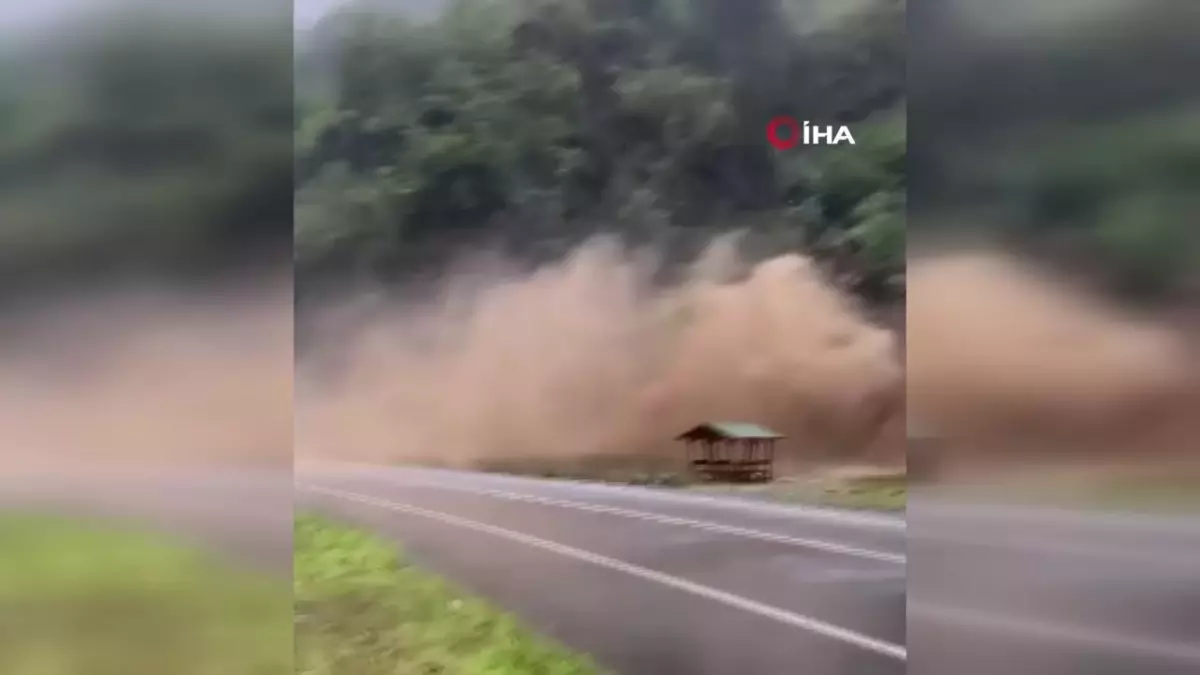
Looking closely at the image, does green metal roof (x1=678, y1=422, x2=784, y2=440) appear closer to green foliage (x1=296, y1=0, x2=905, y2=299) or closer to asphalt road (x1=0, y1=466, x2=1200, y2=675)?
asphalt road (x1=0, y1=466, x2=1200, y2=675)

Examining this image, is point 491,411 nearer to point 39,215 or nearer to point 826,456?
point 826,456

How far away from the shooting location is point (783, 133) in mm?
1529

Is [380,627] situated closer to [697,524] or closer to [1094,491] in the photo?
[697,524]

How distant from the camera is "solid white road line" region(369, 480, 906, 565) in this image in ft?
4.99

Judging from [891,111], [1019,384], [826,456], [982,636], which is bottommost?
[982,636]

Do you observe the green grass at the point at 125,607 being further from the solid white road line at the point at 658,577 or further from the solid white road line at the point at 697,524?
the solid white road line at the point at 697,524

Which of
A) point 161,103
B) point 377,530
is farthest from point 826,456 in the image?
point 161,103

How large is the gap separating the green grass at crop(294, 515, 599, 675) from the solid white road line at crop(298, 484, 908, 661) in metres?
0.06

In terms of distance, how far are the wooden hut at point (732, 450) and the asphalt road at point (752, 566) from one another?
6cm

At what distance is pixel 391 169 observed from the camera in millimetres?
1548

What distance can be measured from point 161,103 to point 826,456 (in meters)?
1.20

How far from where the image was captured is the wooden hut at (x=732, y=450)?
152 centimetres

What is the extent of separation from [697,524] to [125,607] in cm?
91

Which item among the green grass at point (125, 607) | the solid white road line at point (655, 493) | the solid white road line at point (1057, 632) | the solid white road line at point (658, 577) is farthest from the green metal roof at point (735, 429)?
the green grass at point (125, 607)
